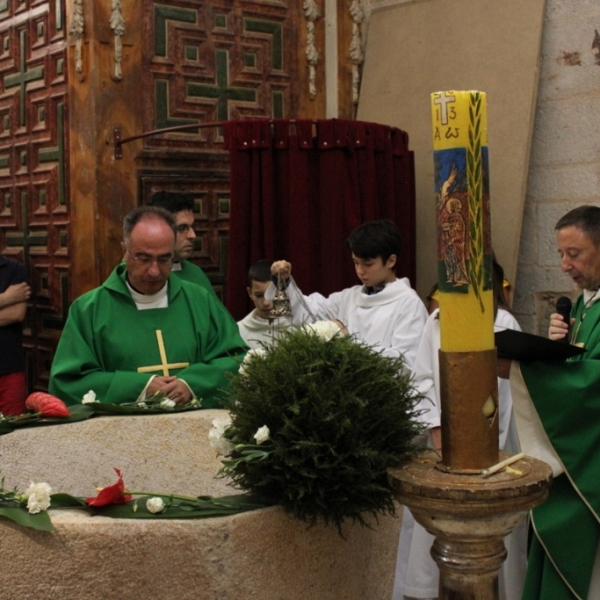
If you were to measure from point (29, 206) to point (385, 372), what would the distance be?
462 cm

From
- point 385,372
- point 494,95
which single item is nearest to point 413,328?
point 494,95

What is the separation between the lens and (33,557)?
5.91ft

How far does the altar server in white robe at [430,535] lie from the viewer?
12.8 ft

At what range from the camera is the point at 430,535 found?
419cm

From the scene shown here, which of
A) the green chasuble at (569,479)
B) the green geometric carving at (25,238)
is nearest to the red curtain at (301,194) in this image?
the green geometric carving at (25,238)

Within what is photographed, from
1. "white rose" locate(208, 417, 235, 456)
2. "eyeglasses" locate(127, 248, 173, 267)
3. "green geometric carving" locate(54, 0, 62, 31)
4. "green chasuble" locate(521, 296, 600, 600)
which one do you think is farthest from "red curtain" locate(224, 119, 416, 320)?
"white rose" locate(208, 417, 235, 456)

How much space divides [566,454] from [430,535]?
1509 mm

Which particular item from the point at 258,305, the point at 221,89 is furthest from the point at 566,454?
the point at 221,89

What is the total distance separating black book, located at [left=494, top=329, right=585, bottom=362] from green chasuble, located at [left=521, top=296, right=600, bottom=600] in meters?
0.16

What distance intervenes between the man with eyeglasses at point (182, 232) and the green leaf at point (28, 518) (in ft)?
10.6

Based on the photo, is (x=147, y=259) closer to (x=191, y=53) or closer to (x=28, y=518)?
(x=28, y=518)

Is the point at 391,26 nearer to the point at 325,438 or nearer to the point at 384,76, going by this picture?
the point at 384,76

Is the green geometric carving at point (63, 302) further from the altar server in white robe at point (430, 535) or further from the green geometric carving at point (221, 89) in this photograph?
the altar server in white robe at point (430, 535)

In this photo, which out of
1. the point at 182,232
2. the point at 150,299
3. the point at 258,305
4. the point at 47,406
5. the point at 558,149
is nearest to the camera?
the point at 47,406
